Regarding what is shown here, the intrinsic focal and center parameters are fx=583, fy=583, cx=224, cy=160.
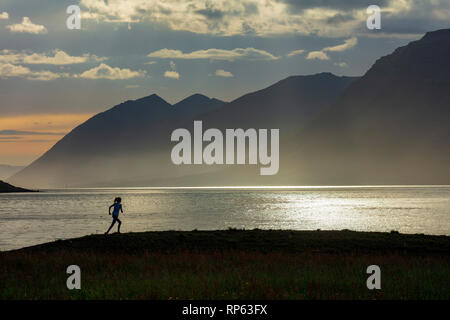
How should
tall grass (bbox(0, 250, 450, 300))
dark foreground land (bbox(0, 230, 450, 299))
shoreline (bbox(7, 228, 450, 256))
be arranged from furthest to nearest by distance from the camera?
shoreline (bbox(7, 228, 450, 256)) → dark foreground land (bbox(0, 230, 450, 299)) → tall grass (bbox(0, 250, 450, 300))

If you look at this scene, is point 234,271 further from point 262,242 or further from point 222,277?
point 262,242

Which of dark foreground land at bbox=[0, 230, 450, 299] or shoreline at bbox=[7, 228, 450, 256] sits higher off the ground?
shoreline at bbox=[7, 228, 450, 256]

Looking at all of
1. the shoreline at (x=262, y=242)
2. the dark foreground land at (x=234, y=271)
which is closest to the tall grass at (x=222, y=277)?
the dark foreground land at (x=234, y=271)

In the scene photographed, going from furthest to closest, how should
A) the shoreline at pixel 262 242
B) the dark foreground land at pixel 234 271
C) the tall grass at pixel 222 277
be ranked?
the shoreline at pixel 262 242 < the dark foreground land at pixel 234 271 < the tall grass at pixel 222 277

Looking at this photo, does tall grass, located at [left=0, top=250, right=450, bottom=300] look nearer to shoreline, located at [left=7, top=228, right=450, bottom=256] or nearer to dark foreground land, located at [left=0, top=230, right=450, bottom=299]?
dark foreground land, located at [left=0, top=230, right=450, bottom=299]

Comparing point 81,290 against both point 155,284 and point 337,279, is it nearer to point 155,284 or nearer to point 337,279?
point 155,284

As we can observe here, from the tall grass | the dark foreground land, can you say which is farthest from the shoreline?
the tall grass

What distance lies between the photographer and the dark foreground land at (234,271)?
1742cm

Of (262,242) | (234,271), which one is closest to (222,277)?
(234,271)

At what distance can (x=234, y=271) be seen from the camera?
2116cm

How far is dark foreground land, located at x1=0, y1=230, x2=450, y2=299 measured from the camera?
17.4m

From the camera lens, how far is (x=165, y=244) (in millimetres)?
34156

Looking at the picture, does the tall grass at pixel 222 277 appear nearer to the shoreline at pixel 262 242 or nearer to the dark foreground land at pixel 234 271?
the dark foreground land at pixel 234 271
